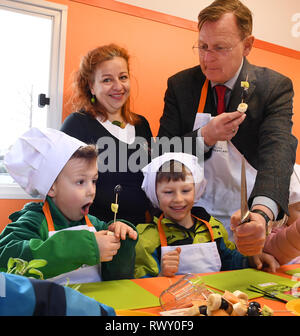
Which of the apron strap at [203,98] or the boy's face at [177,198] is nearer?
the boy's face at [177,198]

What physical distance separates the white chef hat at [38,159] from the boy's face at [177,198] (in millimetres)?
482

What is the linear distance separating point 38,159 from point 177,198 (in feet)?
1.95

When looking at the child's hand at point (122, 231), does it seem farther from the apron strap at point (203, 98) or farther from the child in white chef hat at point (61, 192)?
the apron strap at point (203, 98)

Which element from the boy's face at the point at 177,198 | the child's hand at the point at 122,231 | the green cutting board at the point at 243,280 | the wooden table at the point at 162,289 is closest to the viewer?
the wooden table at the point at 162,289

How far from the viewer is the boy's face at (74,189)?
1.19 m

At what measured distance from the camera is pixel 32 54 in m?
2.25

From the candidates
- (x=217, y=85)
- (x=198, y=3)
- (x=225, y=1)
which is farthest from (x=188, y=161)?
(x=198, y=3)

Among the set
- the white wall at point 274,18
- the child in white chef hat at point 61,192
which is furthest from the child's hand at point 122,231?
the white wall at point 274,18

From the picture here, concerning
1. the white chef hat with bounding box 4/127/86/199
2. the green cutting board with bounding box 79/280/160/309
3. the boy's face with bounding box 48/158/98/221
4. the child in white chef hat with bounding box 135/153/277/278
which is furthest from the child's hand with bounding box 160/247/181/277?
the white chef hat with bounding box 4/127/86/199

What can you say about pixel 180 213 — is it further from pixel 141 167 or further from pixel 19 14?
pixel 19 14

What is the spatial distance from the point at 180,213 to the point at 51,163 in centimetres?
59

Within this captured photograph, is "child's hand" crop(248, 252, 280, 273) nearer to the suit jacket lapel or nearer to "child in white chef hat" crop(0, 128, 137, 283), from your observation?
"child in white chef hat" crop(0, 128, 137, 283)

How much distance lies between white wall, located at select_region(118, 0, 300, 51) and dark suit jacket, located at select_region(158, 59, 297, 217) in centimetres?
113

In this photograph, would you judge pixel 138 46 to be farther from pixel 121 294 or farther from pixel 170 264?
pixel 121 294
